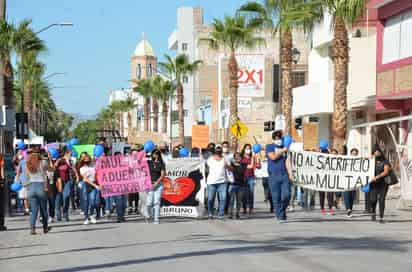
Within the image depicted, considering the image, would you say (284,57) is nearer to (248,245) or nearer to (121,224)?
(121,224)

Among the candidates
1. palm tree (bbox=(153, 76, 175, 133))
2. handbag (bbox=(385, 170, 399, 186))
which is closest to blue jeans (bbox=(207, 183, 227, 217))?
handbag (bbox=(385, 170, 399, 186))

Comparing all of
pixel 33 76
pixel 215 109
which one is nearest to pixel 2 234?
pixel 33 76

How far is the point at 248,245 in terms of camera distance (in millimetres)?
14617

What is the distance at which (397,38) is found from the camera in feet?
99.0

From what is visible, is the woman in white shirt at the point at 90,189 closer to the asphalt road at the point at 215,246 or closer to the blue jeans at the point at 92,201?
the blue jeans at the point at 92,201

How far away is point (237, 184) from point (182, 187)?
1255 millimetres

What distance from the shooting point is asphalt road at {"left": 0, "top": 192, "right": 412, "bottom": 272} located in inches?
479

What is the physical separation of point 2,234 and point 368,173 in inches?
306

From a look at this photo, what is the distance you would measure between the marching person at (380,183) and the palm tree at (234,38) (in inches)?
1067

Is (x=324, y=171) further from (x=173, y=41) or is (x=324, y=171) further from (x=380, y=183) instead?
(x=173, y=41)

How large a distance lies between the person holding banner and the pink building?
37.7 feet

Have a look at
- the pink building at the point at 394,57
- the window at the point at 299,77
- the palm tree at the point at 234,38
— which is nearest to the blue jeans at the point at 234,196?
the pink building at the point at 394,57

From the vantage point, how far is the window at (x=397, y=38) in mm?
29047

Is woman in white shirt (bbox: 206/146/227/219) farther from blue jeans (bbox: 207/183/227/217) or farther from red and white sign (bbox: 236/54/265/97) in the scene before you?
red and white sign (bbox: 236/54/265/97)
